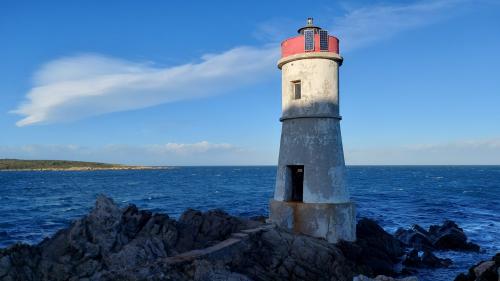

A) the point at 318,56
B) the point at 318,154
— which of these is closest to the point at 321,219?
the point at 318,154

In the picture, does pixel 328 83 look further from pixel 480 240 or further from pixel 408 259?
pixel 480 240

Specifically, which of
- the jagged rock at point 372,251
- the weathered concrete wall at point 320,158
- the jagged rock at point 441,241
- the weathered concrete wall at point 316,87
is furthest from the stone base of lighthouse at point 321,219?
the jagged rock at point 441,241

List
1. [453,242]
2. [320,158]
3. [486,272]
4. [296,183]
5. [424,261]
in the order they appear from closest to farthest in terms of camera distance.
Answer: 1. [486,272]
2. [320,158]
3. [296,183]
4. [424,261]
5. [453,242]

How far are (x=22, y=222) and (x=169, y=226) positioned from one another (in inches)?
847

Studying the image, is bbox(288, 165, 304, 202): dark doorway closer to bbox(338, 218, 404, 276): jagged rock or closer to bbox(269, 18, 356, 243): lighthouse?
bbox(269, 18, 356, 243): lighthouse

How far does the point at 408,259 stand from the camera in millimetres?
17828

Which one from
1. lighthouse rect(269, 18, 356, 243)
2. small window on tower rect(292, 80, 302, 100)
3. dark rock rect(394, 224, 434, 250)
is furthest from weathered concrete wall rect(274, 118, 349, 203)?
dark rock rect(394, 224, 434, 250)

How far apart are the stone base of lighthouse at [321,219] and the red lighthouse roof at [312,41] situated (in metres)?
5.47

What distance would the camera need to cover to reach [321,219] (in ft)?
48.5

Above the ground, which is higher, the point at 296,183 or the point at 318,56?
the point at 318,56

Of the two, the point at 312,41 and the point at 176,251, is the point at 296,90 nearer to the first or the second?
the point at 312,41

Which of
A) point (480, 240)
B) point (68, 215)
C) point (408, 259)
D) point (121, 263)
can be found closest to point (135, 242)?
point (121, 263)

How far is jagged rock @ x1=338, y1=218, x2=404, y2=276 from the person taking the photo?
14453 mm

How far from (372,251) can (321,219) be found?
2823 millimetres
